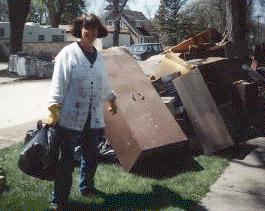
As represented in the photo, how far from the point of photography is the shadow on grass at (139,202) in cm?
427

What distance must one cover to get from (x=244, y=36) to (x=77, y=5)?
54.0 meters

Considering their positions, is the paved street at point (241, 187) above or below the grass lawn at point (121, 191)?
Answer: below

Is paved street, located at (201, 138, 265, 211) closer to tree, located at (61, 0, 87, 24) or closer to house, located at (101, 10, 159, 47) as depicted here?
tree, located at (61, 0, 87, 24)

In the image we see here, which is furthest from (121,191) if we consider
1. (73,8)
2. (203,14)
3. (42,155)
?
(73,8)

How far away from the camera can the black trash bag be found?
12.9 ft

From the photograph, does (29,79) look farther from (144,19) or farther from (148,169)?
(144,19)

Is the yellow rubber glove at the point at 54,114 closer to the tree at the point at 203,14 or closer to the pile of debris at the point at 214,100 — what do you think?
the pile of debris at the point at 214,100

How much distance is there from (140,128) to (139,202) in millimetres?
1124

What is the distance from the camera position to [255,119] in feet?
22.2

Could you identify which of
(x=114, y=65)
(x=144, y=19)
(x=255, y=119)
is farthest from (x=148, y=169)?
(x=144, y=19)

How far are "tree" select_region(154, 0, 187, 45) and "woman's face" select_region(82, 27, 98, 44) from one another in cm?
5385

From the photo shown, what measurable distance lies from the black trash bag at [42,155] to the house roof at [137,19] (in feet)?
214

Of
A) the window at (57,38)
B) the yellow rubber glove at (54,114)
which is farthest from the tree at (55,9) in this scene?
the yellow rubber glove at (54,114)

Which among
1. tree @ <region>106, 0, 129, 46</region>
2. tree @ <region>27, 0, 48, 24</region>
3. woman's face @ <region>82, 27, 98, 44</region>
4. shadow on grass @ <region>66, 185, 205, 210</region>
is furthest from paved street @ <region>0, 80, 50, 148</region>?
tree @ <region>27, 0, 48, 24</region>
